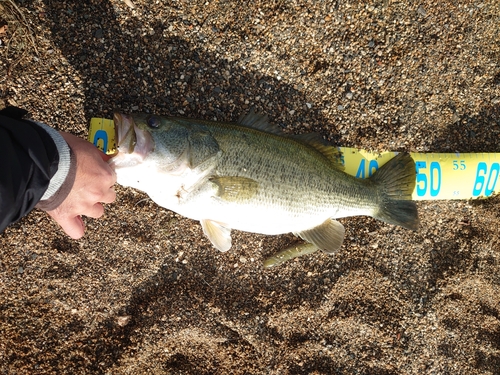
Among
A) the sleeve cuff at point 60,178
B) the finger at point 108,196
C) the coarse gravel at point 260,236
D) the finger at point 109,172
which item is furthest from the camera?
the coarse gravel at point 260,236

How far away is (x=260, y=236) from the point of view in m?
3.36

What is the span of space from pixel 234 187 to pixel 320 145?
2.98 feet

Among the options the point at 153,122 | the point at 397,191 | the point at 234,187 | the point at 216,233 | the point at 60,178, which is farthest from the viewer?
the point at 397,191

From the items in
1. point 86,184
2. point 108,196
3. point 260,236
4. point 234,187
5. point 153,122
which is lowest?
point 260,236

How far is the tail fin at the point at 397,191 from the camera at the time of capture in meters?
3.13

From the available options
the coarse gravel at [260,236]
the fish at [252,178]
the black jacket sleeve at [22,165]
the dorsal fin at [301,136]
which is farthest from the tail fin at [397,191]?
the black jacket sleeve at [22,165]

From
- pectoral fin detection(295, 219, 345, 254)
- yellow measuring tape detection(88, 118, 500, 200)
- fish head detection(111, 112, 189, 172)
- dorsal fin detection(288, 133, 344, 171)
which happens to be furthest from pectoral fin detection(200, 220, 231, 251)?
yellow measuring tape detection(88, 118, 500, 200)

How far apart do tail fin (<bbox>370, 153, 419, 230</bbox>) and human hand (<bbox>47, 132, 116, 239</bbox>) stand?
2.20 meters

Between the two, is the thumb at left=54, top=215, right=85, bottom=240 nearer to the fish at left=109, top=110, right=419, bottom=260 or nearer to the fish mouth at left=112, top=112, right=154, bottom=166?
the fish at left=109, top=110, right=419, bottom=260

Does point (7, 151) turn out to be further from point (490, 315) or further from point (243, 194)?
point (490, 315)

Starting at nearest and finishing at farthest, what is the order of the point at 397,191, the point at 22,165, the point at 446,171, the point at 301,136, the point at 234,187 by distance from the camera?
1. the point at 22,165
2. the point at 234,187
3. the point at 301,136
4. the point at 397,191
5. the point at 446,171

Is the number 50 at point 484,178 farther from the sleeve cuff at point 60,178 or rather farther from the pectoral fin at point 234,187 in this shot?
the sleeve cuff at point 60,178

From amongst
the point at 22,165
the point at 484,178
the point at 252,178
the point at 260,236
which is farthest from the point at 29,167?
the point at 484,178

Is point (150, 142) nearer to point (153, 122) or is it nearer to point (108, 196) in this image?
point (153, 122)
